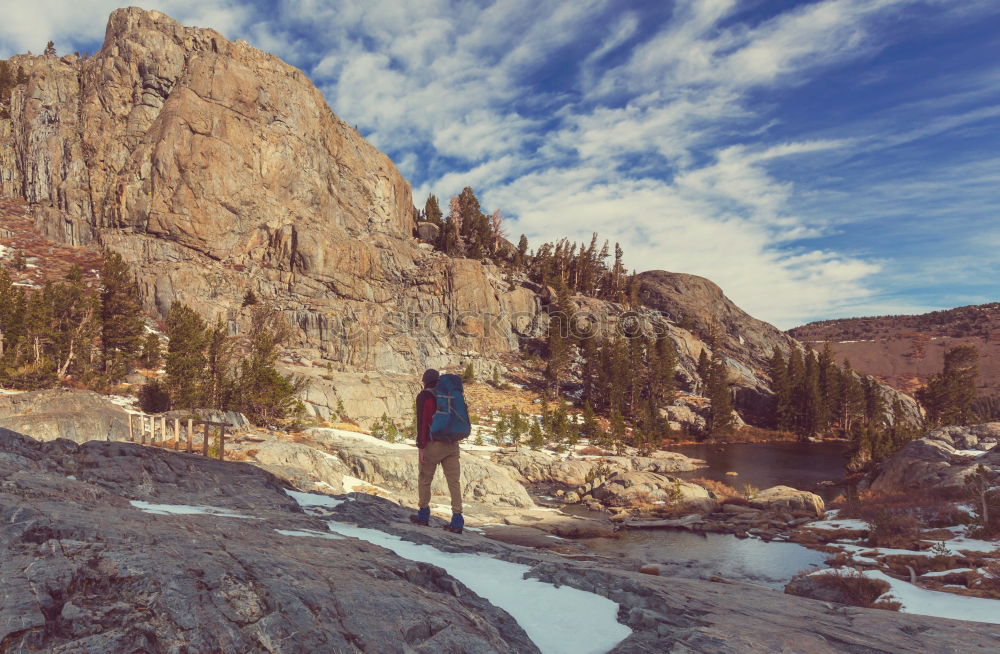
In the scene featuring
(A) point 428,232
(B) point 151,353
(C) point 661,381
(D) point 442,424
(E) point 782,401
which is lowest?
(E) point 782,401

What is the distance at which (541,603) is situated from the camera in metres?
5.86

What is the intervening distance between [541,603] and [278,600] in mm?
2972

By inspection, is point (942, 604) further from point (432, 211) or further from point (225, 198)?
point (432, 211)

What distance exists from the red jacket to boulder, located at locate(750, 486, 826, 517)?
2765 centimetres

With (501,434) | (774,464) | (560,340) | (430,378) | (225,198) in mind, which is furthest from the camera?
(560,340)

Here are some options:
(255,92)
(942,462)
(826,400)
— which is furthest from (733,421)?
(255,92)

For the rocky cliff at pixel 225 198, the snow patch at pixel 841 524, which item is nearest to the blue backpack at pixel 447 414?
the snow patch at pixel 841 524

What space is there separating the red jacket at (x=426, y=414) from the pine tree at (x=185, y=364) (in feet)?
90.5

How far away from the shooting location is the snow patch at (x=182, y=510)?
7770 millimetres

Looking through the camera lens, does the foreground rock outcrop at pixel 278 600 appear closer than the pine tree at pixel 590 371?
Yes

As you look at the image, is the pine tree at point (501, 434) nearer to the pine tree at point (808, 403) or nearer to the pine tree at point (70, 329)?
the pine tree at point (70, 329)

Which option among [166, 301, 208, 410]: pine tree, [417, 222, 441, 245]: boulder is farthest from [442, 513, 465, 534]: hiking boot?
[417, 222, 441, 245]: boulder

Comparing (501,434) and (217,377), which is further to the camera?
(501,434)

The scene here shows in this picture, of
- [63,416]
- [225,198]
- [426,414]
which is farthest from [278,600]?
[225,198]
